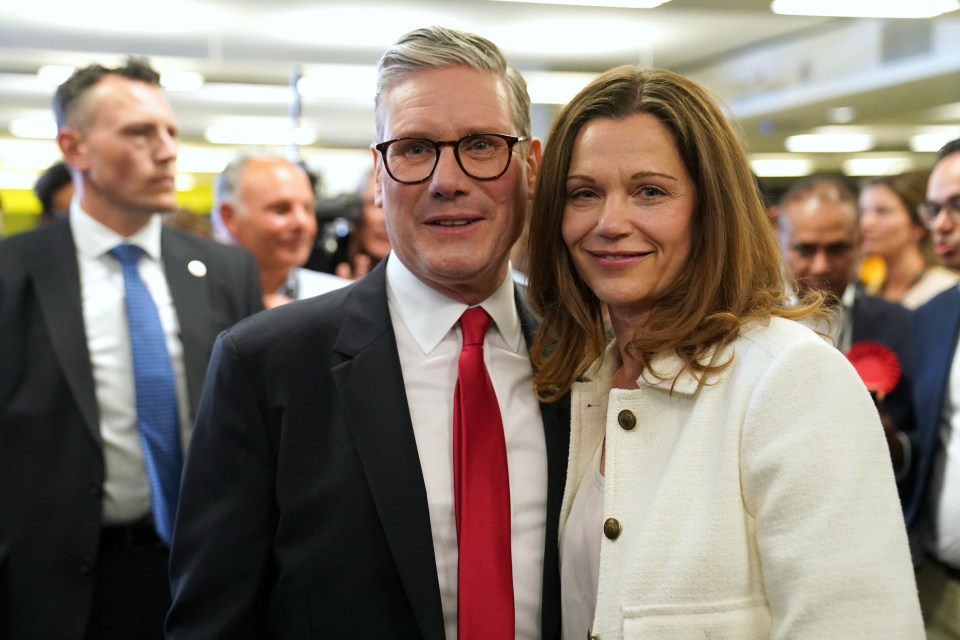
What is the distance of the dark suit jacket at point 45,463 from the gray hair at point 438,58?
1116mm

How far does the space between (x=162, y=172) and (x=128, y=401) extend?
717mm

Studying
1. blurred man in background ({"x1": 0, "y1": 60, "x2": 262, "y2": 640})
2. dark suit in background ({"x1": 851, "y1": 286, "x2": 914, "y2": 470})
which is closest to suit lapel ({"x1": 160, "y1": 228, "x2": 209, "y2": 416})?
blurred man in background ({"x1": 0, "y1": 60, "x2": 262, "y2": 640})

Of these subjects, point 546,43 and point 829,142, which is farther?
point 829,142

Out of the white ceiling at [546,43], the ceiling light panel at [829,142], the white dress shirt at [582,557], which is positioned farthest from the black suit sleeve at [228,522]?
the ceiling light panel at [829,142]

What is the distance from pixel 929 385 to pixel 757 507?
1.42 m

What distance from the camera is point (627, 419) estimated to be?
154 centimetres

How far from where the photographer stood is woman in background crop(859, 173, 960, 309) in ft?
15.7

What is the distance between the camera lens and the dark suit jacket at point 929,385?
2.49 metres

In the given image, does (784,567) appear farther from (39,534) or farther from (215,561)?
(39,534)

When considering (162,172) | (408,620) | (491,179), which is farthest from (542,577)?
(162,172)

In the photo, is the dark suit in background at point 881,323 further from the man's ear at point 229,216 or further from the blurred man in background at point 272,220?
the man's ear at point 229,216

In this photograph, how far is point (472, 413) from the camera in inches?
65.4

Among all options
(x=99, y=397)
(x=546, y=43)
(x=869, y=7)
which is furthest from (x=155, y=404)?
(x=546, y=43)

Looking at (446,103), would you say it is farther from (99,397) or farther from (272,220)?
(272,220)
